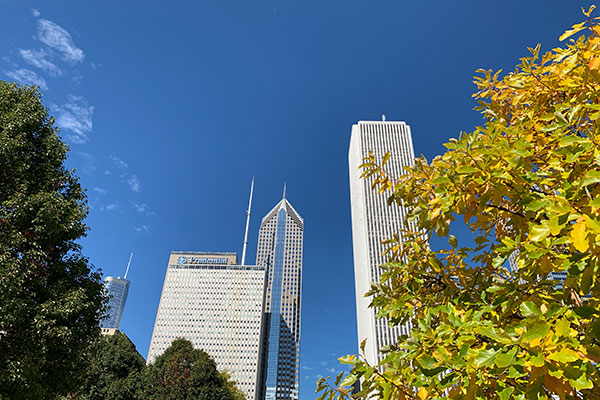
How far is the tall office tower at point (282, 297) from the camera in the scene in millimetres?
134125

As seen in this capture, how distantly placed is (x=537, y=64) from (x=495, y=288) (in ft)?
7.93

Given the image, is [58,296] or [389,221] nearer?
[58,296]

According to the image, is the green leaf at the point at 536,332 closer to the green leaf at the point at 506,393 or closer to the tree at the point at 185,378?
the green leaf at the point at 506,393

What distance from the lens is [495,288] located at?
2.12m

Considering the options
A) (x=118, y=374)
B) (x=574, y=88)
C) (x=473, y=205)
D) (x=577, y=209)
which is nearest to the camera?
(x=577, y=209)

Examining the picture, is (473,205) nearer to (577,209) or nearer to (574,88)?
(577,209)

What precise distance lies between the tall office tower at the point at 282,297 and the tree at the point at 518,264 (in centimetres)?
13444

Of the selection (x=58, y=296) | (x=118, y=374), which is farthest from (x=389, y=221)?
(x=58, y=296)

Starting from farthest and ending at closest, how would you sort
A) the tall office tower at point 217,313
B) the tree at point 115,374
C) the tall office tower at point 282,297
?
the tall office tower at point 282,297 → the tall office tower at point 217,313 → the tree at point 115,374

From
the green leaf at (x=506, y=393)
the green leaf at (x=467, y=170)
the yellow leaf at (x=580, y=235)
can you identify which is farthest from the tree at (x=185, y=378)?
the yellow leaf at (x=580, y=235)

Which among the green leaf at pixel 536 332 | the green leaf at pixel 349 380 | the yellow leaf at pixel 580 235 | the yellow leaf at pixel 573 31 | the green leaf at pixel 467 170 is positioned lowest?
the green leaf at pixel 349 380

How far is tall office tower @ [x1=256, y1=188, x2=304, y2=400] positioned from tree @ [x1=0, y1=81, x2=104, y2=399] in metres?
127

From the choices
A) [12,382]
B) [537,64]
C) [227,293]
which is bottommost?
[12,382]

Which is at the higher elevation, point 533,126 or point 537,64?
point 537,64
